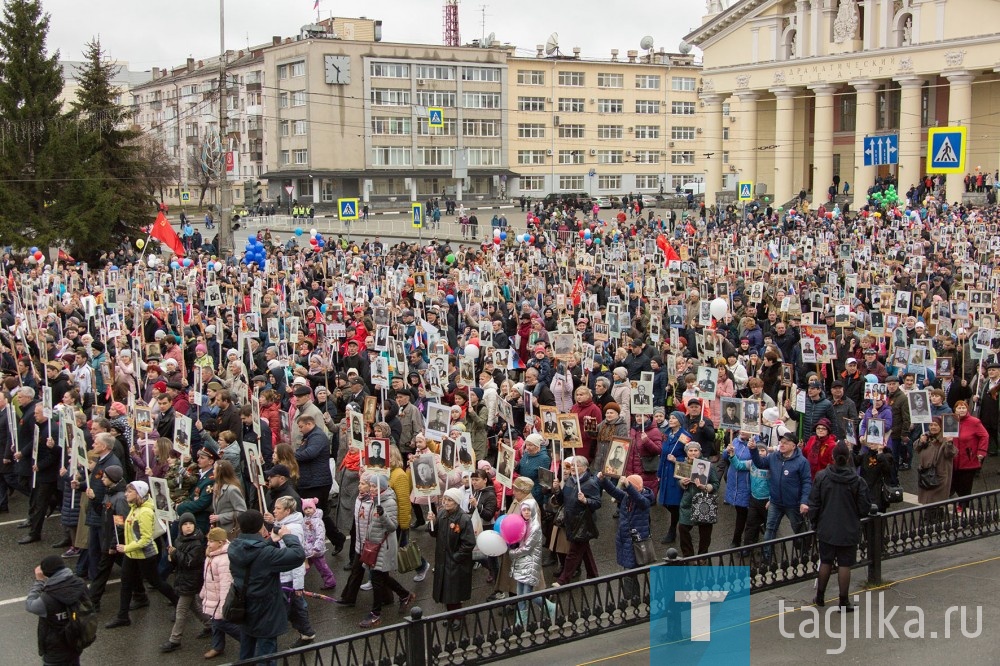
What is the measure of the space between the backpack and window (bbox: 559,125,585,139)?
261ft

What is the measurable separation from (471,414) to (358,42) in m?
68.2

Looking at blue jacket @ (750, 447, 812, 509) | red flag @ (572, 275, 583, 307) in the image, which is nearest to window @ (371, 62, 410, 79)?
red flag @ (572, 275, 583, 307)

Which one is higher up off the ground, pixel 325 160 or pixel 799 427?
pixel 325 160

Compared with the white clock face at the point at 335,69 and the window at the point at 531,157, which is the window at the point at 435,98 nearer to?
the white clock face at the point at 335,69

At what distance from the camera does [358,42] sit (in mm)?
76312

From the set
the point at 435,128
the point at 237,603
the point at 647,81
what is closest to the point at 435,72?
the point at 435,128

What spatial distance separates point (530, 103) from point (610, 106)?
701 cm

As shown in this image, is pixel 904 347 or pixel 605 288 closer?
pixel 904 347

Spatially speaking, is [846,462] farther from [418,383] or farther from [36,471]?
[36,471]

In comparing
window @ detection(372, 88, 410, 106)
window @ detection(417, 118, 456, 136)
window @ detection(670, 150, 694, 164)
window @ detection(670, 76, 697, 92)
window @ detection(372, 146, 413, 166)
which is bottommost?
window @ detection(372, 146, 413, 166)

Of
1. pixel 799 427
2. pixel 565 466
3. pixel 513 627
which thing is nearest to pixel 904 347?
pixel 799 427

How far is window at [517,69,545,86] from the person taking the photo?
83750 millimetres

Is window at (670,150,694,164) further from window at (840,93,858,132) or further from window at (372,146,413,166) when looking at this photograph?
window at (840,93,858,132)

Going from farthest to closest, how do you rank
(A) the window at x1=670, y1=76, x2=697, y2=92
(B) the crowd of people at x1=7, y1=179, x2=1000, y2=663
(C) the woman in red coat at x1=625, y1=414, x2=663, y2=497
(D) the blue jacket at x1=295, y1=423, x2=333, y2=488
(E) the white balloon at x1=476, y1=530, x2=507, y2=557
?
(A) the window at x1=670, y1=76, x2=697, y2=92
(C) the woman in red coat at x1=625, y1=414, x2=663, y2=497
(D) the blue jacket at x1=295, y1=423, x2=333, y2=488
(B) the crowd of people at x1=7, y1=179, x2=1000, y2=663
(E) the white balloon at x1=476, y1=530, x2=507, y2=557
